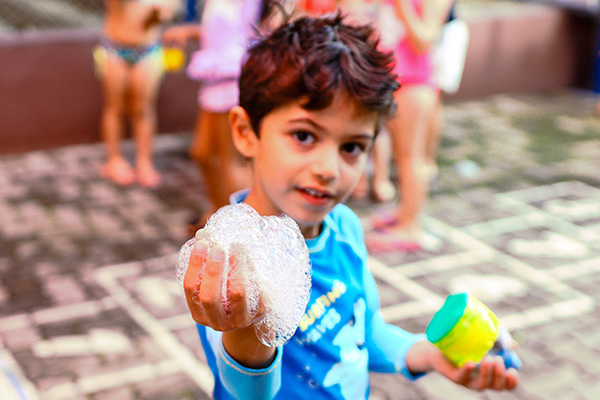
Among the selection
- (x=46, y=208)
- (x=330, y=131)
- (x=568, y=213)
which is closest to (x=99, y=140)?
(x=46, y=208)

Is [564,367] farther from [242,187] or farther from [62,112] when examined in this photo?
[62,112]

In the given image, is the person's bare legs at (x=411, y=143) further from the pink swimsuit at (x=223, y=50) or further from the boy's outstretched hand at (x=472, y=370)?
the boy's outstretched hand at (x=472, y=370)

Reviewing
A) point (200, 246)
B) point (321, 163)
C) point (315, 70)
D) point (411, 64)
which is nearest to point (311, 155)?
point (321, 163)

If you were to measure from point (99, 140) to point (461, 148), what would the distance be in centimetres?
338

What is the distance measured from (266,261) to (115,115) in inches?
189

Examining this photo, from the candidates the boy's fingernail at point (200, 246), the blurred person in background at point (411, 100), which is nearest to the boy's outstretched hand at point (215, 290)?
the boy's fingernail at point (200, 246)

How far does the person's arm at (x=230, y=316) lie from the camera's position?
1004 millimetres

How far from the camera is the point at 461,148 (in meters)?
6.72

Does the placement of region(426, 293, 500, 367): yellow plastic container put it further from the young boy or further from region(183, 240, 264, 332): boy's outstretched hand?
region(183, 240, 264, 332): boy's outstretched hand

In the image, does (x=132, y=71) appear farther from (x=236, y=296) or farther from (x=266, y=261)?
(x=236, y=296)

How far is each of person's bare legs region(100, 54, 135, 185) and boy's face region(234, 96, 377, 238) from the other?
4.20 metres

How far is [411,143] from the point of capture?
A: 452 cm

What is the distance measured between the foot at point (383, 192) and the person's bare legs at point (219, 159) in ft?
4.52

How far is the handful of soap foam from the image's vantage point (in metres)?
1.07
